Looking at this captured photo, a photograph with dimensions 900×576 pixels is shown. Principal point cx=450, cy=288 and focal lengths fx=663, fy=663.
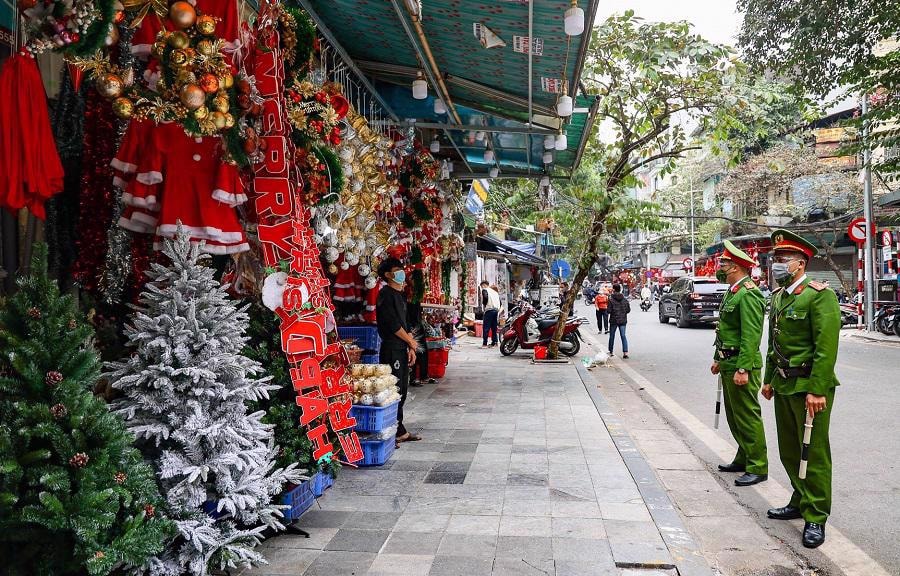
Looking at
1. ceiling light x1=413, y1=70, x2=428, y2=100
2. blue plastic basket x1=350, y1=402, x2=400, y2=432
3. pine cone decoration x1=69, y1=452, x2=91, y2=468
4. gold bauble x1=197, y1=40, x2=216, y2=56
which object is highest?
ceiling light x1=413, y1=70, x2=428, y2=100

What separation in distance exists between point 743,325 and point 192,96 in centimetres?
455

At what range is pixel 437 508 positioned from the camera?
15.8ft

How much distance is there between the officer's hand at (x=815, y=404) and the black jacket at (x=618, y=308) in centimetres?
1099

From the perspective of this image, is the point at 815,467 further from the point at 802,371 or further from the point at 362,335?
the point at 362,335

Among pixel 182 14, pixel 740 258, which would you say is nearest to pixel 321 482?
pixel 182 14

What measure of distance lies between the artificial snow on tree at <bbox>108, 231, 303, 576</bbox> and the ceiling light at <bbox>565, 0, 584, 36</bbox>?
328cm

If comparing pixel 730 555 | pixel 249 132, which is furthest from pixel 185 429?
pixel 730 555

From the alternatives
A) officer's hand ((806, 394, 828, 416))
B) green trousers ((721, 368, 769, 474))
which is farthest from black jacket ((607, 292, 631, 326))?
officer's hand ((806, 394, 828, 416))

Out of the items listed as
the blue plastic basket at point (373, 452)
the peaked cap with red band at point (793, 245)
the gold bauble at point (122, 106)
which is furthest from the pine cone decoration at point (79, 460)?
the peaked cap with red band at point (793, 245)

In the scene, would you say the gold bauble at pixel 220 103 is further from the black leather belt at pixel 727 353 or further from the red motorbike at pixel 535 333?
the red motorbike at pixel 535 333

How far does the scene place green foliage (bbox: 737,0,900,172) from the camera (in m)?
12.8

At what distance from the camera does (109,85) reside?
3.47 metres

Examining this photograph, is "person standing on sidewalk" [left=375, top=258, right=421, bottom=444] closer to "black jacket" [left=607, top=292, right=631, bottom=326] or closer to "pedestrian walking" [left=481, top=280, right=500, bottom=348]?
"black jacket" [left=607, top=292, right=631, bottom=326]

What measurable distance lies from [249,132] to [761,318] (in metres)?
4.36
